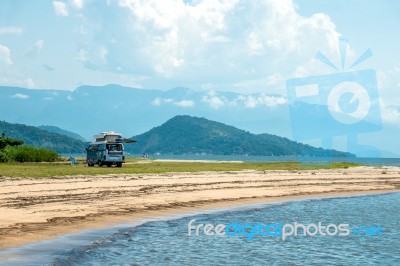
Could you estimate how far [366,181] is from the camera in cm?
6094

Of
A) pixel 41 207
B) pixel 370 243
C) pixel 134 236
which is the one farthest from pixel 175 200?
pixel 370 243

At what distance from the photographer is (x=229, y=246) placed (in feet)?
70.3

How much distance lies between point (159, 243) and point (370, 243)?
8.79m

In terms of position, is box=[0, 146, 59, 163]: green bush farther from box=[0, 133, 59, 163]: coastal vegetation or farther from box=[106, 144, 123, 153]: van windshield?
box=[106, 144, 123, 153]: van windshield

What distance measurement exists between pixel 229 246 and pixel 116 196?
14596mm

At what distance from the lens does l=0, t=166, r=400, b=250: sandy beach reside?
2367cm

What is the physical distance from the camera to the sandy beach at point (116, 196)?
23672 mm

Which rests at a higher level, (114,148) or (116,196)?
(114,148)

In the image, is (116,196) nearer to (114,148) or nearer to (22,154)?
(114,148)

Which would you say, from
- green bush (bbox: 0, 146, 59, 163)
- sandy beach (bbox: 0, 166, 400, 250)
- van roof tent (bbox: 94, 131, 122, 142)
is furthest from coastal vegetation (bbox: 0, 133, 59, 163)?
sandy beach (bbox: 0, 166, 400, 250)

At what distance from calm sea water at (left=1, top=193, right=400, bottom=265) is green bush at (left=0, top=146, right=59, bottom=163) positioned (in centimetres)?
5121

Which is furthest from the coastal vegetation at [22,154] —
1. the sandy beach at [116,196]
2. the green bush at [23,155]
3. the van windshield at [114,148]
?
the sandy beach at [116,196]

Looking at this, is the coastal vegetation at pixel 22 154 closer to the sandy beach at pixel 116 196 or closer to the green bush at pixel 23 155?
the green bush at pixel 23 155

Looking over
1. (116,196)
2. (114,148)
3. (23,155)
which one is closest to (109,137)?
(114,148)
